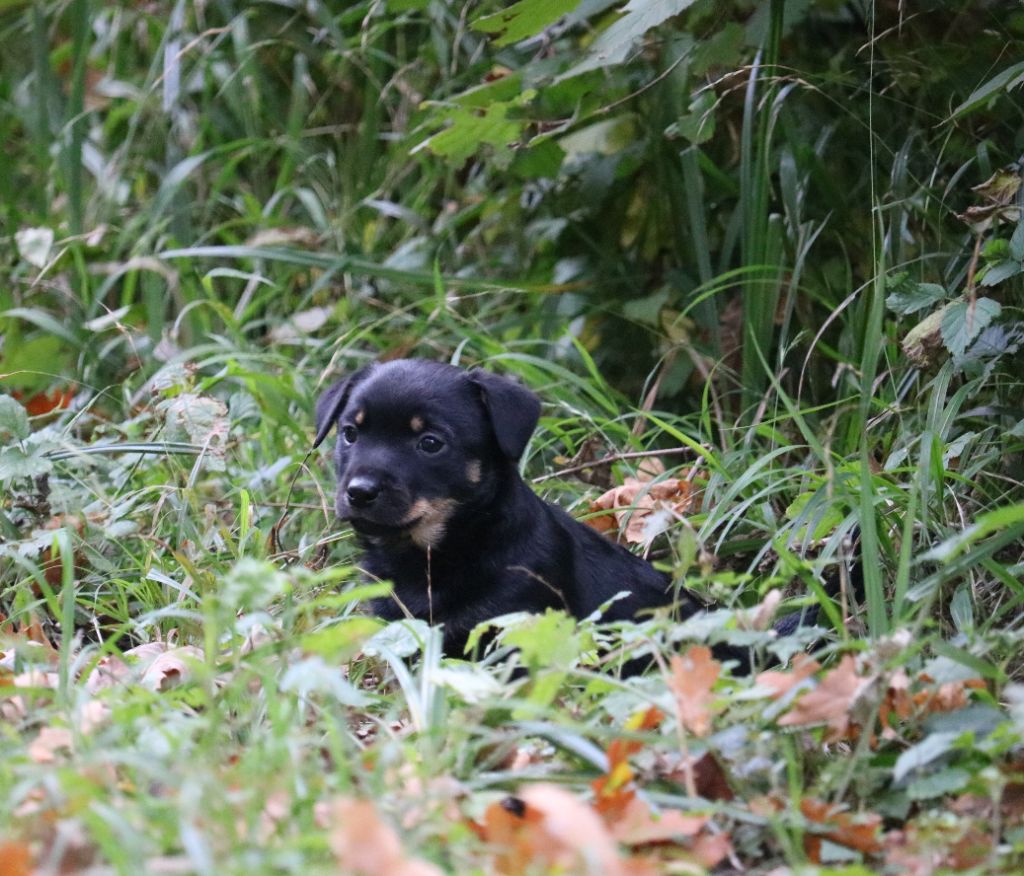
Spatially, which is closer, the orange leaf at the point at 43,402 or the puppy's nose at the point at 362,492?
the puppy's nose at the point at 362,492

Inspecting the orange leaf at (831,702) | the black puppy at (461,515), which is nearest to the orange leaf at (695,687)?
the orange leaf at (831,702)

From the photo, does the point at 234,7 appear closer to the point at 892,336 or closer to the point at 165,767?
the point at 892,336

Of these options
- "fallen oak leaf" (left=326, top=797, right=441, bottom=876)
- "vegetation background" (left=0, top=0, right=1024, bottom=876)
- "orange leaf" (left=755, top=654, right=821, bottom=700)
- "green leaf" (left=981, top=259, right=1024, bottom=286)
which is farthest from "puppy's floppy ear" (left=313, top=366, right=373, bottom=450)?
"fallen oak leaf" (left=326, top=797, right=441, bottom=876)

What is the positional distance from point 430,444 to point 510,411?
0.23 meters

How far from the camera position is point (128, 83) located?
255 inches

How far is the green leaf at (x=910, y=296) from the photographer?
3.61m

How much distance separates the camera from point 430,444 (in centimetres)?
377

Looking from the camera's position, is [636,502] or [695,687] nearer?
[695,687]

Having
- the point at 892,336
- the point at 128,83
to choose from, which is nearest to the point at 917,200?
the point at 892,336

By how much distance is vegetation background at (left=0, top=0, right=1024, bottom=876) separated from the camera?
2.25 metres

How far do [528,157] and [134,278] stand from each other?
1760 millimetres

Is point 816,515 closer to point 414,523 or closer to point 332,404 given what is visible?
point 414,523

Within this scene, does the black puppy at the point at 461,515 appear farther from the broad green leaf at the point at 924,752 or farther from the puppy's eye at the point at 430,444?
the broad green leaf at the point at 924,752

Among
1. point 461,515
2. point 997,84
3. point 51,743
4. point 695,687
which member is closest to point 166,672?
point 51,743
